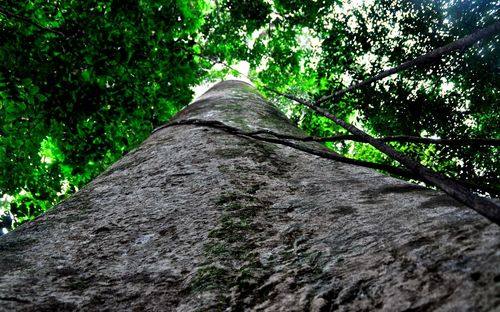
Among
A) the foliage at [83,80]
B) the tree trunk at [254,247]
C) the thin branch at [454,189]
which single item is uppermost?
the foliage at [83,80]

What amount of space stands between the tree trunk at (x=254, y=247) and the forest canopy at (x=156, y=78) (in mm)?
3303

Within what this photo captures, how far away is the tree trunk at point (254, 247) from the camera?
2.00ft

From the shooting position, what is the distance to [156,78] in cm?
495

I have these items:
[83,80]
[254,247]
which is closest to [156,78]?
[83,80]

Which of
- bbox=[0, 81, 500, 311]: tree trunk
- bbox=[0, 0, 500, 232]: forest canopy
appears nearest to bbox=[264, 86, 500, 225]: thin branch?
bbox=[0, 81, 500, 311]: tree trunk

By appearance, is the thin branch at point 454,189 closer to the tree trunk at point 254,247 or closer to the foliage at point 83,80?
the tree trunk at point 254,247

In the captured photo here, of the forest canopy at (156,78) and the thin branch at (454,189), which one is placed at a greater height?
the forest canopy at (156,78)

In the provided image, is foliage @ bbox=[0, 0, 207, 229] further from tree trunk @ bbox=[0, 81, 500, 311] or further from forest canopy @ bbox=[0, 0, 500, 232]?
tree trunk @ bbox=[0, 81, 500, 311]

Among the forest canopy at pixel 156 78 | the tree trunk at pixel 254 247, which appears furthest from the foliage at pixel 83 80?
the tree trunk at pixel 254 247

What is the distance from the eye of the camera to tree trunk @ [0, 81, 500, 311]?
2.00 ft

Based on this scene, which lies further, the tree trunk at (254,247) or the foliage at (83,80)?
the foliage at (83,80)

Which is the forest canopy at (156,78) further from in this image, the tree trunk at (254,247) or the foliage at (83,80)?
the tree trunk at (254,247)

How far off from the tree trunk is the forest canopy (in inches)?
130

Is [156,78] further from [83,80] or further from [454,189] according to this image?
[454,189]
